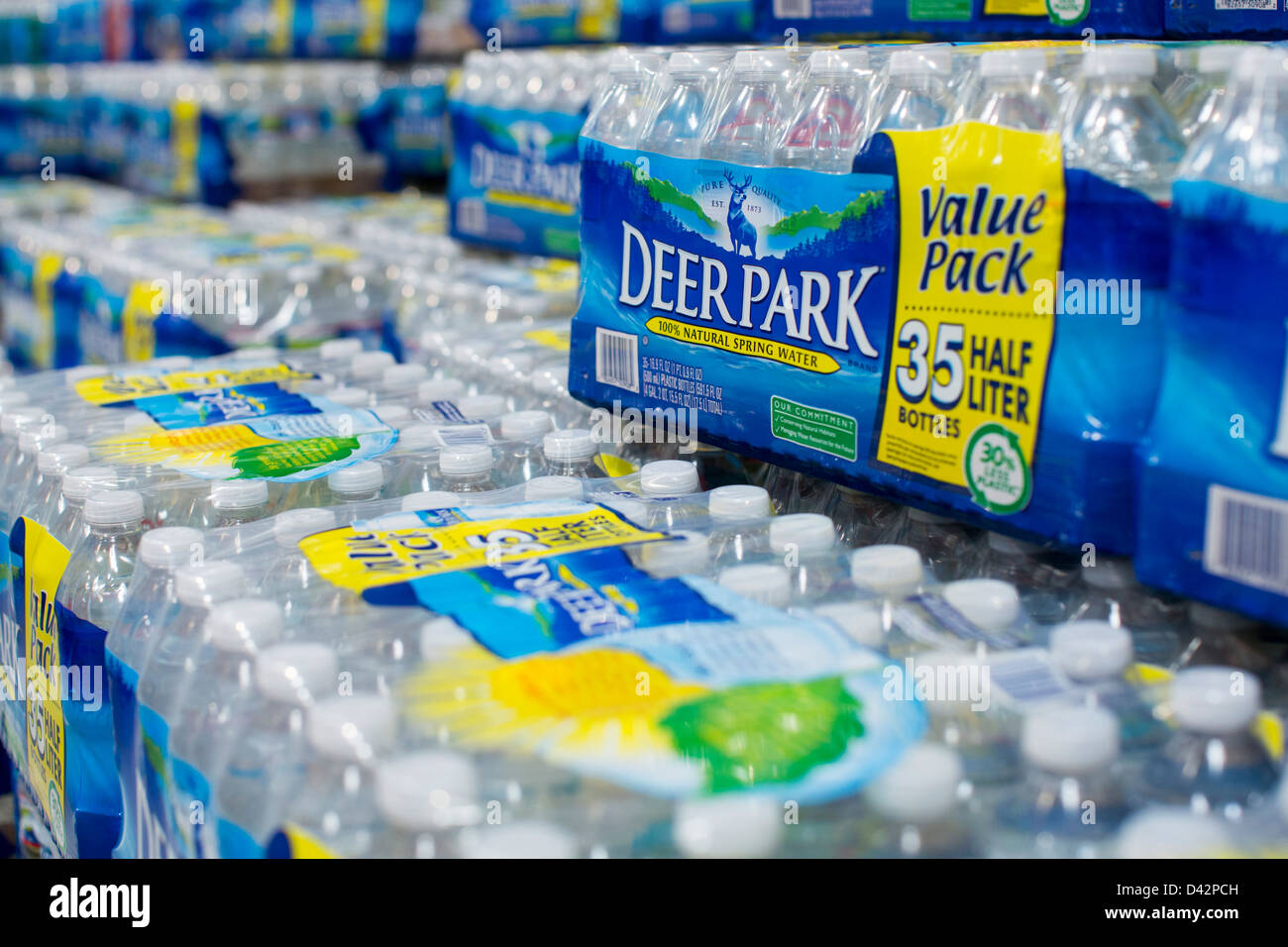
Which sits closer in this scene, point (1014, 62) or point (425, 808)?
point (425, 808)

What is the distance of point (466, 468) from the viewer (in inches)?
65.4

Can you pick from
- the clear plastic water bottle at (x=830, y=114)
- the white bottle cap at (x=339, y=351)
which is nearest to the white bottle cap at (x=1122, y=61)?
the clear plastic water bottle at (x=830, y=114)

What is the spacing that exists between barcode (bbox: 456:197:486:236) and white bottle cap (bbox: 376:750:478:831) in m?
2.21

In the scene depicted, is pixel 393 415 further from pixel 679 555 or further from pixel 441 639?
pixel 441 639

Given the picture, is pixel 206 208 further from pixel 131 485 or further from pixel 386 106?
pixel 131 485

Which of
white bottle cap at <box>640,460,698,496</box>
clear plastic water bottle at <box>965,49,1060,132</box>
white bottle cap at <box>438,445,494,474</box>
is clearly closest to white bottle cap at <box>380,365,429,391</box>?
white bottle cap at <box>438,445,494,474</box>

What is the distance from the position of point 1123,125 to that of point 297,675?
2.75 ft

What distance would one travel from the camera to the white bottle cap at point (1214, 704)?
0.95 metres

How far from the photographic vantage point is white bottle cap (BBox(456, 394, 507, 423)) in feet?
6.33

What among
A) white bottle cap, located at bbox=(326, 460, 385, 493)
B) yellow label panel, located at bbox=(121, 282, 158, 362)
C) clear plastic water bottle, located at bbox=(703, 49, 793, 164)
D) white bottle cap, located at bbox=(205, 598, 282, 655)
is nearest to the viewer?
white bottle cap, located at bbox=(205, 598, 282, 655)

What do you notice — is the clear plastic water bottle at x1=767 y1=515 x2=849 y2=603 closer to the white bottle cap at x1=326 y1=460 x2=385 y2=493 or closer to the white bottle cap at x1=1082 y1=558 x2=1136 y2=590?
the white bottle cap at x1=1082 y1=558 x2=1136 y2=590

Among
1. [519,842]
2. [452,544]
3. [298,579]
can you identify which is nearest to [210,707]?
[298,579]
